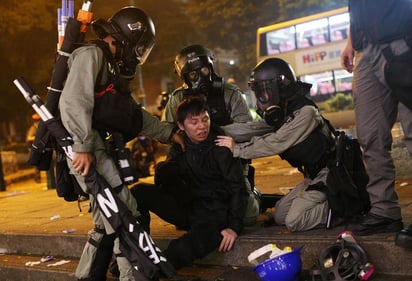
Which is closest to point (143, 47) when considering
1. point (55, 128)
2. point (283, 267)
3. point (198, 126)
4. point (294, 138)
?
point (198, 126)

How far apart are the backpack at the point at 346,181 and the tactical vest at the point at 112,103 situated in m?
1.56

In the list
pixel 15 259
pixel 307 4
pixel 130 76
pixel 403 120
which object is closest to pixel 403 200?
pixel 403 120

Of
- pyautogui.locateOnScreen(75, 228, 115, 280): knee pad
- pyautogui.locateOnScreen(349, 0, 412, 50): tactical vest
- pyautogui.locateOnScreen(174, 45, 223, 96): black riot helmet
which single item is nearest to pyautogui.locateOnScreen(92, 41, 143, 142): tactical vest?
pyautogui.locateOnScreen(75, 228, 115, 280): knee pad

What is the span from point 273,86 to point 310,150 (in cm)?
58

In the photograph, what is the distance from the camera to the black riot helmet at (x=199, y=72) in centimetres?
454

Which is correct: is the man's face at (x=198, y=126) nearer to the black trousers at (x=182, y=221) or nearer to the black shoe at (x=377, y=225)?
the black trousers at (x=182, y=221)

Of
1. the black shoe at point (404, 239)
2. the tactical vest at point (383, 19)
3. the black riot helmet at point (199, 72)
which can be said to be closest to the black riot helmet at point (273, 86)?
the black riot helmet at point (199, 72)

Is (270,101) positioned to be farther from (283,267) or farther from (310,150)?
(283,267)

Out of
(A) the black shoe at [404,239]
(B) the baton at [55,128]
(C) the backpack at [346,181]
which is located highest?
(B) the baton at [55,128]

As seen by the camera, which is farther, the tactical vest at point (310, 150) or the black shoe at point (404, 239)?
the tactical vest at point (310, 150)

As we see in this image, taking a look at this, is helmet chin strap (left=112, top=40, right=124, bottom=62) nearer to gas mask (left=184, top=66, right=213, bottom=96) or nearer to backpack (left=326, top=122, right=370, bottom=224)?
gas mask (left=184, top=66, right=213, bottom=96)

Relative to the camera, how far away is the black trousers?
3832mm

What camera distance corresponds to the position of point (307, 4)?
19.8 m

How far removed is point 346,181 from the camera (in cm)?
375
